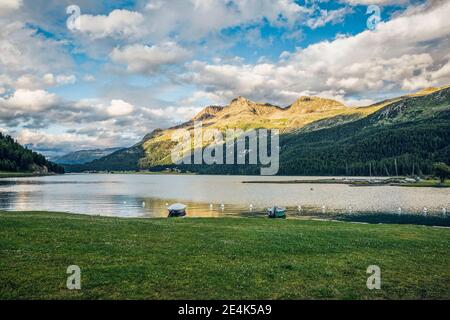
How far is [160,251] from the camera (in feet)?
91.1

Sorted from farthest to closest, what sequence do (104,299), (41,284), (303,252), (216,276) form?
(303,252), (216,276), (41,284), (104,299)

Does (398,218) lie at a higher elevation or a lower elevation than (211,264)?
lower

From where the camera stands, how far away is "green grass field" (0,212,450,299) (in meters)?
18.9

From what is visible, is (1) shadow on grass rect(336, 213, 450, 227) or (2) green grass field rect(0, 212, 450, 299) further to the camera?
(1) shadow on grass rect(336, 213, 450, 227)

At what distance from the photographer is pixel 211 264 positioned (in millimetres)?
24312

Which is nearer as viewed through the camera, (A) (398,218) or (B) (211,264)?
(B) (211,264)

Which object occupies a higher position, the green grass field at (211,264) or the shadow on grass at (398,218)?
the green grass field at (211,264)

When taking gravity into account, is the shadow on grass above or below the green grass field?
below

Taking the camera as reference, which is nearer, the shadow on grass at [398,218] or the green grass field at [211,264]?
the green grass field at [211,264]

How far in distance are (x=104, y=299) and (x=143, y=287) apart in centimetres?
233

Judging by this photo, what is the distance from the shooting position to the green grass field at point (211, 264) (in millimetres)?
18938
